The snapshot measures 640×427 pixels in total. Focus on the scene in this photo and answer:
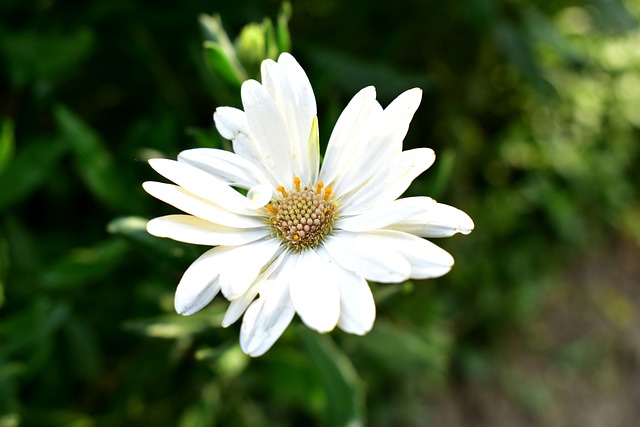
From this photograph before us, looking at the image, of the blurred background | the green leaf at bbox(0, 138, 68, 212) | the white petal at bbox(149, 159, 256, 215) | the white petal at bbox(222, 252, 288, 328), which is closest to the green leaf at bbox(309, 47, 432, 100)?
the blurred background

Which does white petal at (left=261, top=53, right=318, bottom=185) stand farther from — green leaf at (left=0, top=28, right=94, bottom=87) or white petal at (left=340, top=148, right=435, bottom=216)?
green leaf at (left=0, top=28, right=94, bottom=87)

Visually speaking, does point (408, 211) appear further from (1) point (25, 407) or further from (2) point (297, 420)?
(2) point (297, 420)

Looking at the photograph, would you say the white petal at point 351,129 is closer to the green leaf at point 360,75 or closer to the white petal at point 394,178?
the white petal at point 394,178

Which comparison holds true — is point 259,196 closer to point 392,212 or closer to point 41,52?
point 392,212

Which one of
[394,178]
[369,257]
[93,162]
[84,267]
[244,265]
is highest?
[394,178]

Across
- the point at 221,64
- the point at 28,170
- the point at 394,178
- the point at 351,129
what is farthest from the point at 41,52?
the point at 394,178

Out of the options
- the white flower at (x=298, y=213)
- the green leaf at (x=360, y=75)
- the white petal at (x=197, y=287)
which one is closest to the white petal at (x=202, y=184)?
the white flower at (x=298, y=213)
